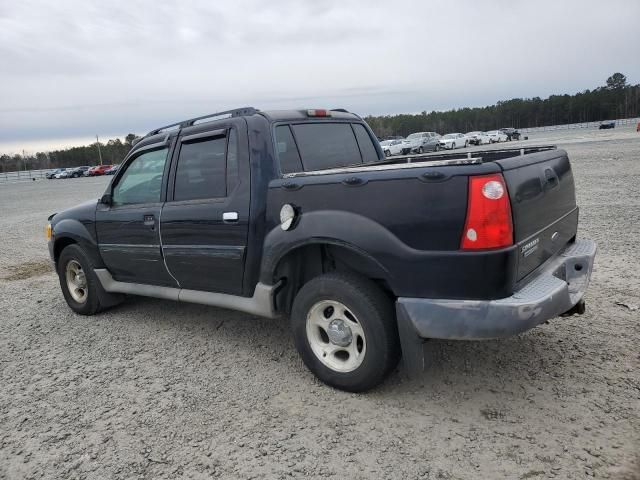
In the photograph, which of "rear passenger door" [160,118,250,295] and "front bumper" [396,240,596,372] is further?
"rear passenger door" [160,118,250,295]

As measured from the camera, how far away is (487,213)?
2734mm

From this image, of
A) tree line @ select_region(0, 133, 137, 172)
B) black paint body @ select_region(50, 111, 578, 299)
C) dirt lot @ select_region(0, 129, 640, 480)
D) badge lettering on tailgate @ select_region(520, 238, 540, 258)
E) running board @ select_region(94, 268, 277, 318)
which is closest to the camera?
dirt lot @ select_region(0, 129, 640, 480)

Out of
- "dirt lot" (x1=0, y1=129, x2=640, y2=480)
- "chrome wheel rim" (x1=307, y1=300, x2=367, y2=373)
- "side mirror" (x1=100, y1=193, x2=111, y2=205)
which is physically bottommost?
"dirt lot" (x1=0, y1=129, x2=640, y2=480)

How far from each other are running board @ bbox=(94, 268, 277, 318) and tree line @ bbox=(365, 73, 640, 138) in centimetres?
10864

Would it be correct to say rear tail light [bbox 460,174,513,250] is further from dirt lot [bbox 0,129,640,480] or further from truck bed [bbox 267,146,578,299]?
dirt lot [bbox 0,129,640,480]

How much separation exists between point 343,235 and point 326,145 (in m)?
1.55

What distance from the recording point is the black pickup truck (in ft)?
9.21

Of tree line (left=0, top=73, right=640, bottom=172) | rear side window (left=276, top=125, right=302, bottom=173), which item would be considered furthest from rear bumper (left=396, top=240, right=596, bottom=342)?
tree line (left=0, top=73, right=640, bottom=172)

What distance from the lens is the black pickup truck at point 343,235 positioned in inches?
111

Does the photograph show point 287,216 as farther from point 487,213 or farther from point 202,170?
point 487,213

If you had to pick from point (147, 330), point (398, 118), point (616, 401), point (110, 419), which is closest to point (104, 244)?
point (147, 330)

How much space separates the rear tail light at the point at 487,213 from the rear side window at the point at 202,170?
1999 mm

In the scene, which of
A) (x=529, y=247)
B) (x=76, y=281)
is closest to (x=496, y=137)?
(x=76, y=281)

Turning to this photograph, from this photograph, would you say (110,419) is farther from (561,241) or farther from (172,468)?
(561,241)
